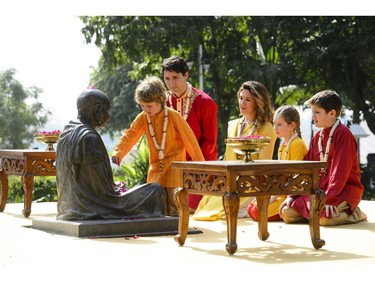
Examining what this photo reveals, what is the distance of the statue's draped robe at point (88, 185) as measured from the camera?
28.9 feet

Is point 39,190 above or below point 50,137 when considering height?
below

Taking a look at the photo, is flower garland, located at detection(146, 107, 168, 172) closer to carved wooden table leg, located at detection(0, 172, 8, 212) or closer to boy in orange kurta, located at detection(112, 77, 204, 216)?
boy in orange kurta, located at detection(112, 77, 204, 216)

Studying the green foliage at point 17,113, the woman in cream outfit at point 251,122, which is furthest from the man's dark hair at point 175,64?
the green foliage at point 17,113

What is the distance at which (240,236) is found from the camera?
28.6ft

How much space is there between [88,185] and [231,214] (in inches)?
68.0

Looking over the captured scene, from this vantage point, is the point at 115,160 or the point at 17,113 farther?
the point at 17,113

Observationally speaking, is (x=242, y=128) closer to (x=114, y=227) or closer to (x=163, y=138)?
(x=163, y=138)

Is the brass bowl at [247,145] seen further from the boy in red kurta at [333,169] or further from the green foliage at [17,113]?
the green foliage at [17,113]

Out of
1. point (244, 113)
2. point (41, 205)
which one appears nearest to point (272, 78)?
point (41, 205)

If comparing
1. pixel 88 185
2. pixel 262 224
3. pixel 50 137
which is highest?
pixel 50 137

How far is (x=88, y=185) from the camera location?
887 centimetres

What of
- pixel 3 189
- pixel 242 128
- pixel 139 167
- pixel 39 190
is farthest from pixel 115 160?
pixel 39 190

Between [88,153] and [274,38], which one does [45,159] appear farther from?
[274,38]

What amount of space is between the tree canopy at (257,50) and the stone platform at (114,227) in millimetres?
10497
